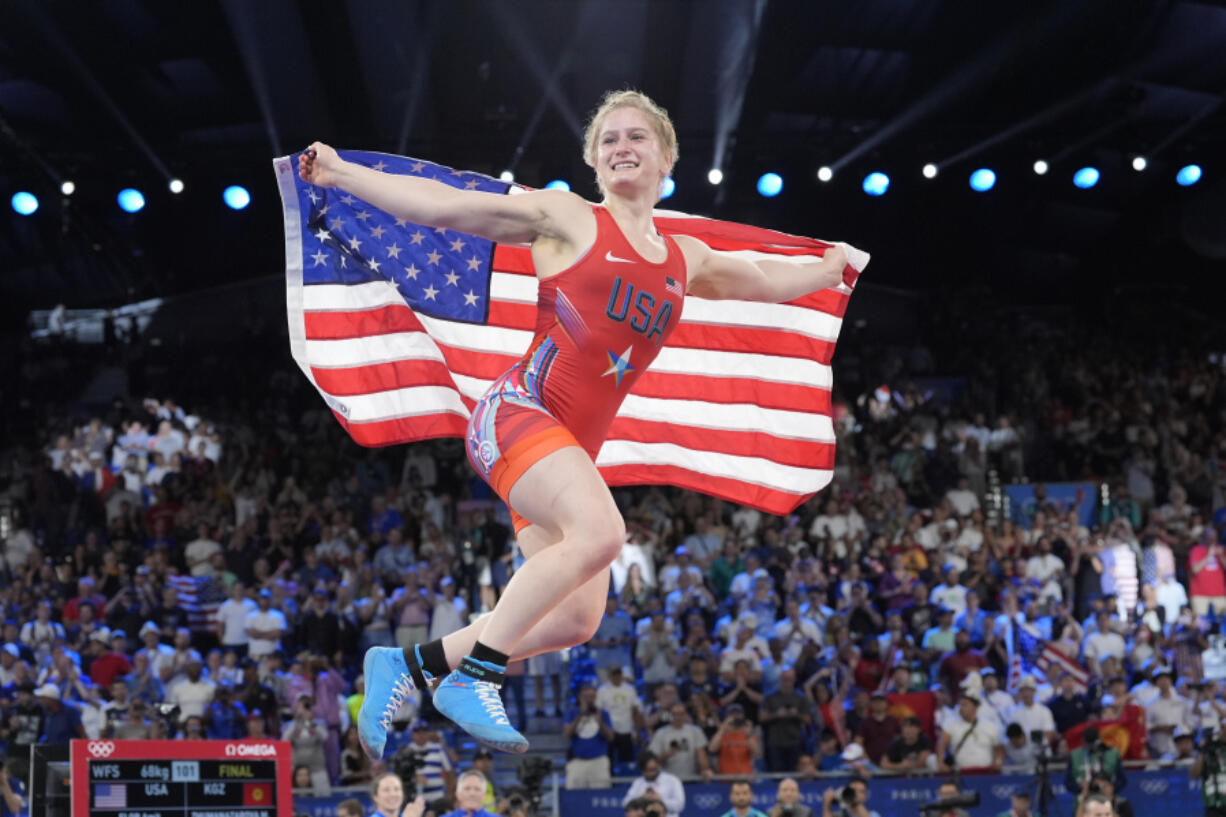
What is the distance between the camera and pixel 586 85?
18.2m

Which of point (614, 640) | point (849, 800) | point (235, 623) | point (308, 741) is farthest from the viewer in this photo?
point (235, 623)

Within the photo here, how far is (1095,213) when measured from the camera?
24.1m

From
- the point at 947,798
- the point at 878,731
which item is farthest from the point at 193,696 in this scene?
the point at 947,798

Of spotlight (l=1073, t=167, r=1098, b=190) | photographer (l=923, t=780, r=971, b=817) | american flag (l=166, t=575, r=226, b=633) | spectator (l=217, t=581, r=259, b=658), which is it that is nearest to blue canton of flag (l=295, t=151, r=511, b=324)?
photographer (l=923, t=780, r=971, b=817)

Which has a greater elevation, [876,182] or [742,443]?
[876,182]

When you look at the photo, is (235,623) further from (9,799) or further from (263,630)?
(9,799)

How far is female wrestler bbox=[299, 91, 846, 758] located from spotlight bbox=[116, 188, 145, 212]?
493 inches

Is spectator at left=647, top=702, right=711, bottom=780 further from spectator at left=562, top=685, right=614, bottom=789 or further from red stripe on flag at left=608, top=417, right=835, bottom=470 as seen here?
red stripe on flag at left=608, top=417, right=835, bottom=470

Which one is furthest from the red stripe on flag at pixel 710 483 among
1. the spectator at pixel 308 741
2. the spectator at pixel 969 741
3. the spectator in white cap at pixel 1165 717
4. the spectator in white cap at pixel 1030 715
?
the spectator in white cap at pixel 1165 717

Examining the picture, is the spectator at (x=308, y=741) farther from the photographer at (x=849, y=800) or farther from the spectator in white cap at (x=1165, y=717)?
the spectator in white cap at (x=1165, y=717)

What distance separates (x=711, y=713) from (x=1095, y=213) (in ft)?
46.3

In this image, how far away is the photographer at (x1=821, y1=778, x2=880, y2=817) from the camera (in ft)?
36.6

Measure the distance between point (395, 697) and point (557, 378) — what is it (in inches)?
42.1

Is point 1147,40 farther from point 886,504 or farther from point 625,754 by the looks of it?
point 625,754
